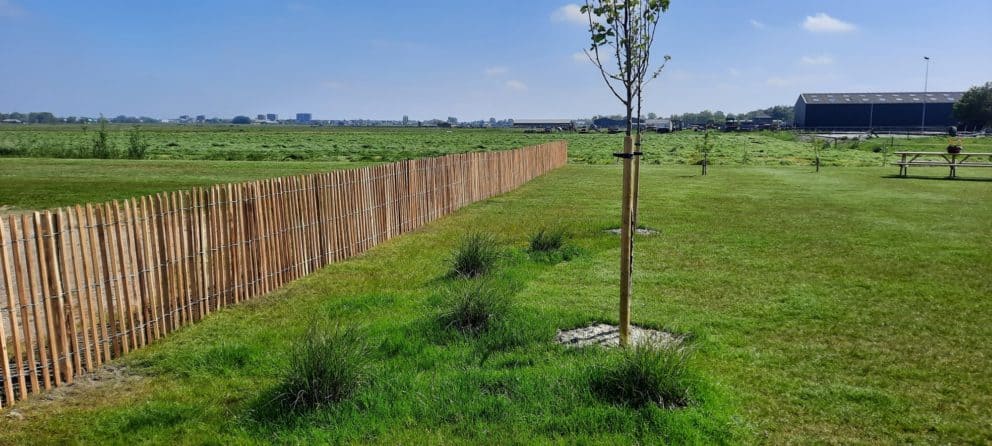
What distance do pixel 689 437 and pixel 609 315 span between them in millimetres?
2857

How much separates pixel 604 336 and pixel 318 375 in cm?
290

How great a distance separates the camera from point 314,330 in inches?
196

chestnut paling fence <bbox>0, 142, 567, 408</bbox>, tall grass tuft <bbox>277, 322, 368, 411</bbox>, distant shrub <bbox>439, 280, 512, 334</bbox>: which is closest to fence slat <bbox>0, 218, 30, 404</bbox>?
chestnut paling fence <bbox>0, 142, 567, 408</bbox>

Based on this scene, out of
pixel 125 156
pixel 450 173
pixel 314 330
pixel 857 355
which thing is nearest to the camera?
pixel 314 330

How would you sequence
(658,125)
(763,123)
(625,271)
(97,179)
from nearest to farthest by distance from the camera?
(625,271) < (97,179) < (658,125) < (763,123)

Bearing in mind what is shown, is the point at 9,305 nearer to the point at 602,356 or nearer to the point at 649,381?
the point at 602,356

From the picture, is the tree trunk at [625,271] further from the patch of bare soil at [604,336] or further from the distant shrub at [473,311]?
the distant shrub at [473,311]

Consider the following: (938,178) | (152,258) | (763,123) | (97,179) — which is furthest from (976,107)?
(152,258)

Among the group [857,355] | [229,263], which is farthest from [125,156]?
[857,355]

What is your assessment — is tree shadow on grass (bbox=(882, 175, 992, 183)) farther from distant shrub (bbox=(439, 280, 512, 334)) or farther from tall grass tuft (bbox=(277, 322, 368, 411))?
tall grass tuft (bbox=(277, 322, 368, 411))

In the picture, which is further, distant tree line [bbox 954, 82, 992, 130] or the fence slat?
distant tree line [bbox 954, 82, 992, 130]

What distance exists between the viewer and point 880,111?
106m

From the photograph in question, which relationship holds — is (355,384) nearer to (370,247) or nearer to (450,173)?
(370,247)

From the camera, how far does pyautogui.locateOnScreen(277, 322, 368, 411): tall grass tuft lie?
475cm
